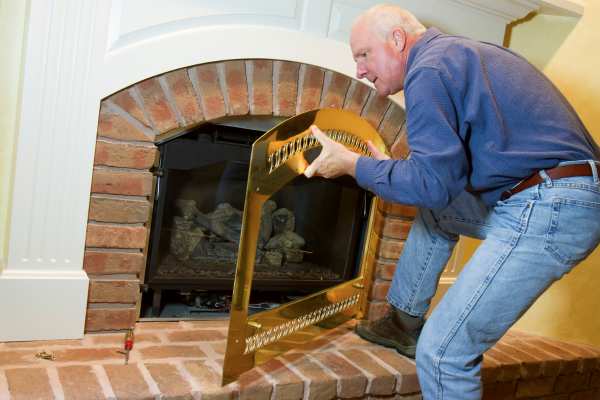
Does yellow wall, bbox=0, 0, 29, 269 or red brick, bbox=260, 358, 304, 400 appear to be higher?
yellow wall, bbox=0, 0, 29, 269

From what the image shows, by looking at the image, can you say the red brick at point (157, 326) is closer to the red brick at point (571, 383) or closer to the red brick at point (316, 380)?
the red brick at point (316, 380)

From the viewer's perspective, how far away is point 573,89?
230 cm

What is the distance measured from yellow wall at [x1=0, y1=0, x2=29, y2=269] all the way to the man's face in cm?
83

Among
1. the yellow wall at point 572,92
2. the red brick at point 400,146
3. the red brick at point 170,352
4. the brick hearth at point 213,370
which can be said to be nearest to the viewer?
the brick hearth at point 213,370

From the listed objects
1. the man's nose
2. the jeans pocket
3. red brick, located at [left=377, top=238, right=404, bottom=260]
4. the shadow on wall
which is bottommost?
red brick, located at [left=377, top=238, right=404, bottom=260]

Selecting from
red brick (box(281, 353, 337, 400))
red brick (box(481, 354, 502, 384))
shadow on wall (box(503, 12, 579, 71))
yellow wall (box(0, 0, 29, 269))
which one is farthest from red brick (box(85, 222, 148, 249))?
shadow on wall (box(503, 12, 579, 71))

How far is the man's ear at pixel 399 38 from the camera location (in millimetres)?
1409

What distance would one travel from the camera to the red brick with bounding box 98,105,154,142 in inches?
61.1

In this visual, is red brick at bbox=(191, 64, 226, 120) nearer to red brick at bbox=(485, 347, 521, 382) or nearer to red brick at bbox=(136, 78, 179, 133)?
red brick at bbox=(136, 78, 179, 133)

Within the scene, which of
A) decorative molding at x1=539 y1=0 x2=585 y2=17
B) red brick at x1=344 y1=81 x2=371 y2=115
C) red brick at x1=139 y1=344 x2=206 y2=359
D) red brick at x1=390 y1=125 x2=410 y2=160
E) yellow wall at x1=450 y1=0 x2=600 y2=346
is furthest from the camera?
yellow wall at x1=450 y1=0 x2=600 y2=346

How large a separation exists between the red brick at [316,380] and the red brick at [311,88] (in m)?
0.78

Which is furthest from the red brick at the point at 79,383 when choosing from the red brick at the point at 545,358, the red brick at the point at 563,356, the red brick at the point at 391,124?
the red brick at the point at 563,356

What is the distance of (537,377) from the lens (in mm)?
2121

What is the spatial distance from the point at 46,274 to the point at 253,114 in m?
0.74
